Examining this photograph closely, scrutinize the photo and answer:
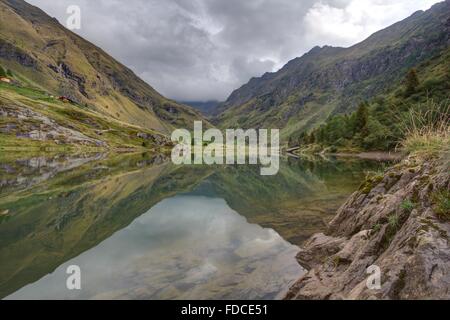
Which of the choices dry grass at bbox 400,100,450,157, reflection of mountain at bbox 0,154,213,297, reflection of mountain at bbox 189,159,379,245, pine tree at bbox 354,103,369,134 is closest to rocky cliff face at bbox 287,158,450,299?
dry grass at bbox 400,100,450,157

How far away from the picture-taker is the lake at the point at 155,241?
14328mm

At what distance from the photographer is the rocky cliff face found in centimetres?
823

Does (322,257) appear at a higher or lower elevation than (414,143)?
lower

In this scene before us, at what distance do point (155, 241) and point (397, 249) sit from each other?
599 inches

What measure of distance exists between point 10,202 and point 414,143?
35.6m

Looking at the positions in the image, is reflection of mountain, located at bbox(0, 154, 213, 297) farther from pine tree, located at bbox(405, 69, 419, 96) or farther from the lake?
pine tree, located at bbox(405, 69, 419, 96)

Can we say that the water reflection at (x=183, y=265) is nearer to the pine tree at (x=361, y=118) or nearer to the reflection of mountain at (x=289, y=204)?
the reflection of mountain at (x=289, y=204)

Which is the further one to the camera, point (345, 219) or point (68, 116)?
point (68, 116)

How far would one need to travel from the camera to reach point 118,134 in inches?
7618

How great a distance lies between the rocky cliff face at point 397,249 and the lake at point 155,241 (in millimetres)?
1995

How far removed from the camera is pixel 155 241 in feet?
70.5

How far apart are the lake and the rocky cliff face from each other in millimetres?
1995
